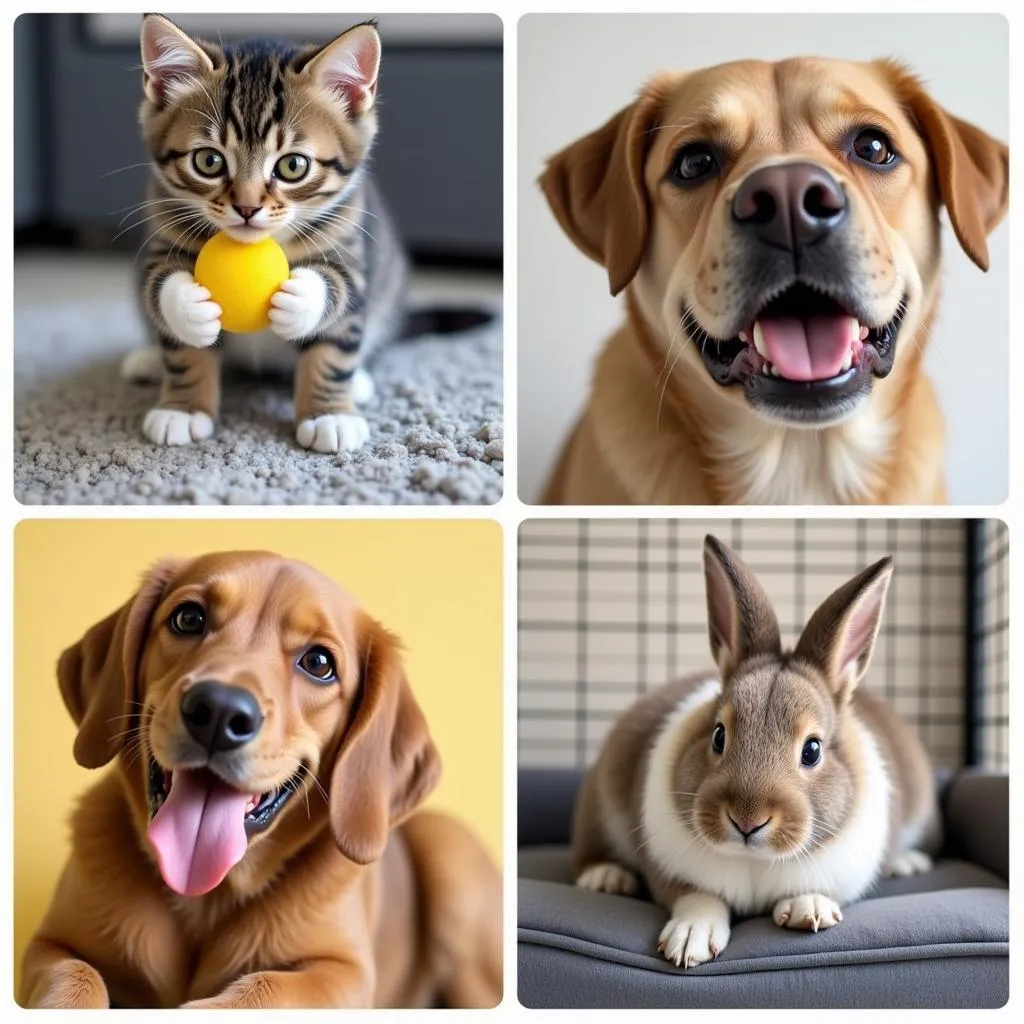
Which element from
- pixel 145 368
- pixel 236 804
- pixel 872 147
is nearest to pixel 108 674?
pixel 236 804

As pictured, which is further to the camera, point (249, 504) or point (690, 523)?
point (690, 523)

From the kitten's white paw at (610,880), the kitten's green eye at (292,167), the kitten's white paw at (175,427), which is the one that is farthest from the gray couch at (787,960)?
the kitten's green eye at (292,167)

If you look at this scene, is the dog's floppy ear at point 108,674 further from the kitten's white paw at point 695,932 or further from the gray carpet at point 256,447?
the kitten's white paw at point 695,932

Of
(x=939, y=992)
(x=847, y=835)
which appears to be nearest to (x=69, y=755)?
(x=847, y=835)

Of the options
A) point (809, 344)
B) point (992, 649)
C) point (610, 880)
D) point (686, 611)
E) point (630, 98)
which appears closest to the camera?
point (809, 344)

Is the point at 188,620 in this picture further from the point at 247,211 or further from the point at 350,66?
the point at 350,66

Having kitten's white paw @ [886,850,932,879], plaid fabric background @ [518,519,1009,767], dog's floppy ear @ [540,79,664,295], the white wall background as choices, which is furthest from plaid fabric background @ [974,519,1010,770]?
dog's floppy ear @ [540,79,664,295]
